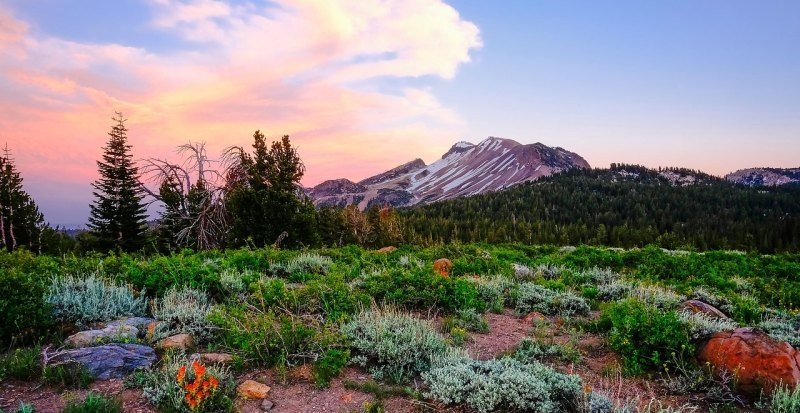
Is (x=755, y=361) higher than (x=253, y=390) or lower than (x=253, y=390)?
higher

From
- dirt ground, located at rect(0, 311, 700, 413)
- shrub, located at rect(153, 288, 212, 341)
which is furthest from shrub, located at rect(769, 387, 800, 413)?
shrub, located at rect(153, 288, 212, 341)

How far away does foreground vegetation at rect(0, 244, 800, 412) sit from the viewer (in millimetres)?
5109

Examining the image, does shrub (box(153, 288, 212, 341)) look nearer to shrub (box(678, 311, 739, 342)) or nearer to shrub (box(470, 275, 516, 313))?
shrub (box(470, 275, 516, 313))

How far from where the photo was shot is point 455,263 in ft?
46.6

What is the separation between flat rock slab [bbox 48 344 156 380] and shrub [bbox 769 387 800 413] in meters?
7.49

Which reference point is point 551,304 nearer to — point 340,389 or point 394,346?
point 394,346

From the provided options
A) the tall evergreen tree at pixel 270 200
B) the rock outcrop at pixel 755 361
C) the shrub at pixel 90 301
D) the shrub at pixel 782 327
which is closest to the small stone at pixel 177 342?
the shrub at pixel 90 301

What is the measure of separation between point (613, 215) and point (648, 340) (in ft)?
445

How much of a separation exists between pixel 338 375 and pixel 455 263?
345 inches

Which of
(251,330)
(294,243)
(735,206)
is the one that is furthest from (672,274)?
(735,206)

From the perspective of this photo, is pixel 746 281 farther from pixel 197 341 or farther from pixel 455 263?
pixel 197 341

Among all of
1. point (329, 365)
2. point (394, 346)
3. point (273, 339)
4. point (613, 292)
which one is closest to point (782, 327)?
point (613, 292)

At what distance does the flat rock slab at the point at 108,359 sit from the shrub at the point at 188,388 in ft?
1.11

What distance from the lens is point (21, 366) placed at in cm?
512
